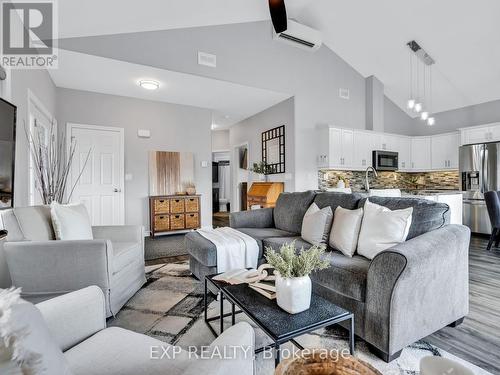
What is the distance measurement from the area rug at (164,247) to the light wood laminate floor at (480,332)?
3153mm

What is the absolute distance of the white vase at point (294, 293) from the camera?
1332 mm

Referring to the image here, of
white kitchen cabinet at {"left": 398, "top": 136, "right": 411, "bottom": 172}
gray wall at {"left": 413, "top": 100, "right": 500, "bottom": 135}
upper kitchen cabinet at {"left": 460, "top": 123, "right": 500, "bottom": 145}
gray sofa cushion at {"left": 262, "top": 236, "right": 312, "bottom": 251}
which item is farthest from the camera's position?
white kitchen cabinet at {"left": 398, "top": 136, "right": 411, "bottom": 172}

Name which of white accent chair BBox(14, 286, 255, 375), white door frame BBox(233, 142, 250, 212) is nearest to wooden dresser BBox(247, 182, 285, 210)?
white door frame BBox(233, 142, 250, 212)

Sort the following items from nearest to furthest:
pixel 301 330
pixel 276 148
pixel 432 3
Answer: pixel 301 330 < pixel 432 3 < pixel 276 148

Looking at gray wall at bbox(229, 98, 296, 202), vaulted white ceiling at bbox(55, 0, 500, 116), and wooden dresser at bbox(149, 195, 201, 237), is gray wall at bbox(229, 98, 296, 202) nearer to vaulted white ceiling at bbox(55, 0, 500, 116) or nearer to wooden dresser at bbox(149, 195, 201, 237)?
vaulted white ceiling at bbox(55, 0, 500, 116)

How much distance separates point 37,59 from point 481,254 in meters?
6.53

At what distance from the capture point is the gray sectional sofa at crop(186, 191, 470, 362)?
5.05 feet

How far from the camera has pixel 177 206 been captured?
5277 millimetres

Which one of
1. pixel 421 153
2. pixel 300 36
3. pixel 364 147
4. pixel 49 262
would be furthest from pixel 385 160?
pixel 49 262

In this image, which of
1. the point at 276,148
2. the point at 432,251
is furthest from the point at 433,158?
the point at 432,251

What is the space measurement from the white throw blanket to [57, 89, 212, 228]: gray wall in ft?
9.98

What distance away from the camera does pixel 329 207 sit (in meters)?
2.58

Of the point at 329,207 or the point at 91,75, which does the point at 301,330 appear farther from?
the point at 91,75

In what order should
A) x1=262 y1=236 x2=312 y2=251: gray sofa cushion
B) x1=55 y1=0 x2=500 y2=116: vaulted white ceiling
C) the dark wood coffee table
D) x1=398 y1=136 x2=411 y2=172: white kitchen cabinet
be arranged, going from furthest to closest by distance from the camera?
x1=398 y1=136 x2=411 y2=172: white kitchen cabinet, x1=55 y1=0 x2=500 y2=116: vaulted white ceiling, x1=262 y1=236 x2=312 y2=251: gray sofa cushion, the dark wood coffee table
